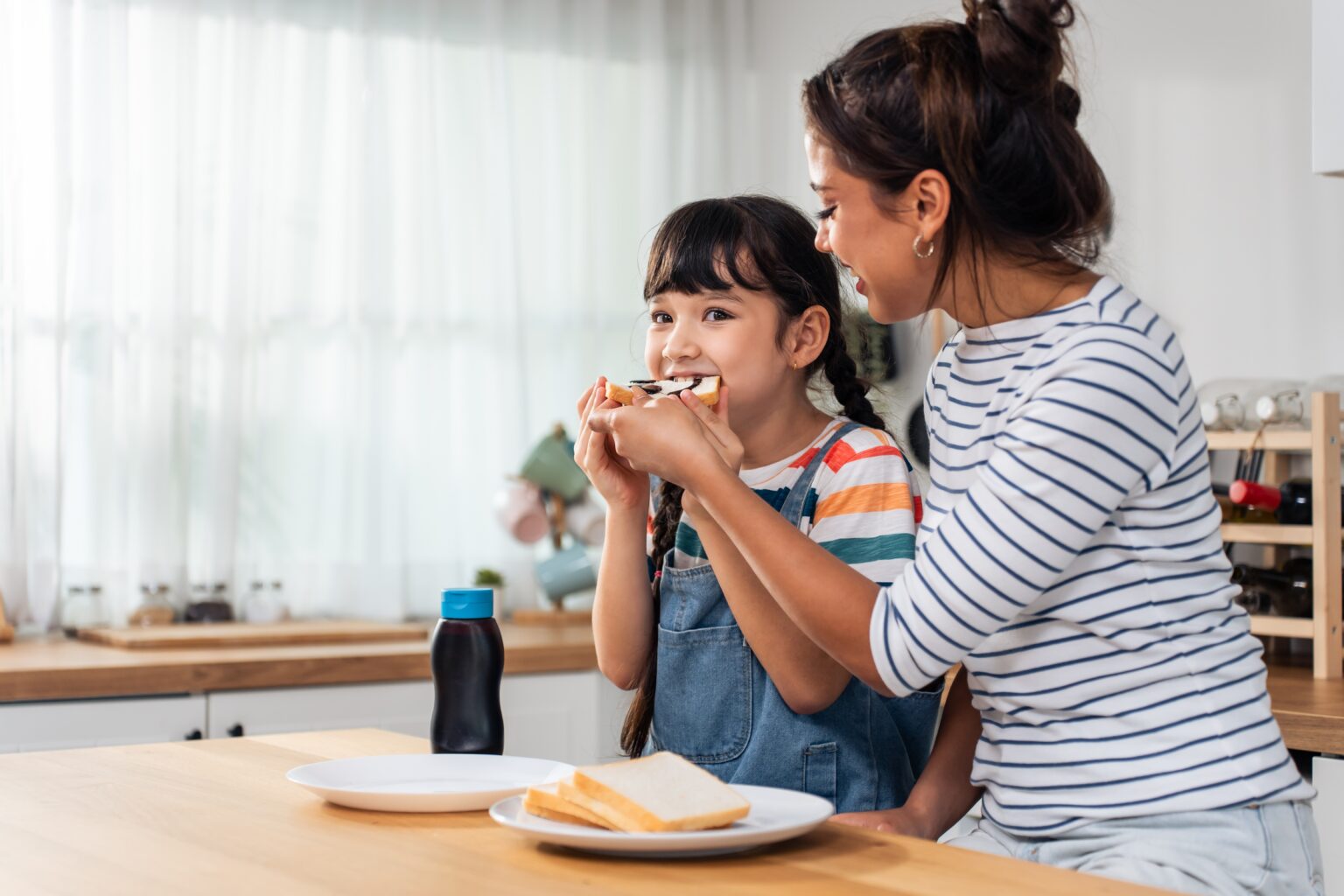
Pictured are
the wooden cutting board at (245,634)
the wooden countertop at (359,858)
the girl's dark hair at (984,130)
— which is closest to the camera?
the wooden countertop at (359,858)

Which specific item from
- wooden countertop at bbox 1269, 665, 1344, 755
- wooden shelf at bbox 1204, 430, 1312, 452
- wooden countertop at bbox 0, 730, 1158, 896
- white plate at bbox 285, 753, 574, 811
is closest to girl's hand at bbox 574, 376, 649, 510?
→ white plate at bbox 285, 753, 574, 811

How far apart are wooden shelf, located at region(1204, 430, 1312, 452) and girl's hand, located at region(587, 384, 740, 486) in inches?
46.3

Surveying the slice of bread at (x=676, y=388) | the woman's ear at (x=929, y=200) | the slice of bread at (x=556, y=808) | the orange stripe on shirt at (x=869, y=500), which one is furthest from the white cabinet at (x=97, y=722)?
the woman's ear at (x=929, y=200)

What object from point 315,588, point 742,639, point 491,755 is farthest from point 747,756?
point 315,588

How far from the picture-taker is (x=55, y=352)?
9.01ft

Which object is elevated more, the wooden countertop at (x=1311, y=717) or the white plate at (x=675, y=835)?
the white plate at (x=675, y=835)

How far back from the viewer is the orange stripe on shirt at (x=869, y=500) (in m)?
1.29

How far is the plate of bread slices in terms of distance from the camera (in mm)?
800

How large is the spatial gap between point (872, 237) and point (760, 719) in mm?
461

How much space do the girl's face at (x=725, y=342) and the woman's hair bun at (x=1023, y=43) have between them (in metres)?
0.43

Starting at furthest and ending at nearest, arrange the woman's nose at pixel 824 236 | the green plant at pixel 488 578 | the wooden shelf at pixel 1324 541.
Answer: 1. the green plant at pixel 488 578
2. the wooden shelf at pixel 1324 541
3. the woman's nose at pixel 824 236

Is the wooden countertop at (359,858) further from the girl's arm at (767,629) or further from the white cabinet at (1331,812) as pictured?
the white cabinet at (1331,812)

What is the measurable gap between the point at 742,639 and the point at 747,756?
108 mm

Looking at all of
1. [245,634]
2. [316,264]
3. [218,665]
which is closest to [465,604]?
[218,665]
